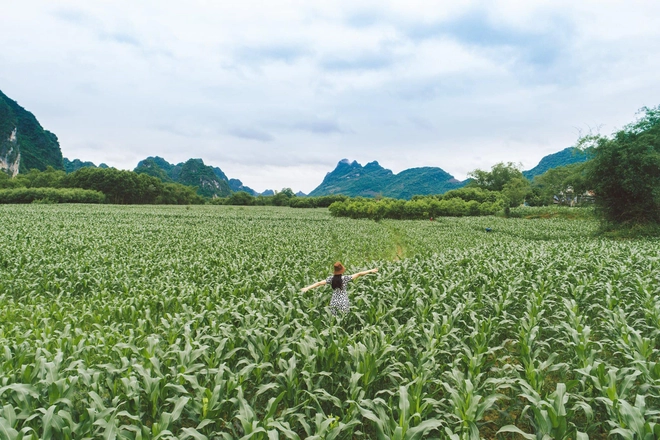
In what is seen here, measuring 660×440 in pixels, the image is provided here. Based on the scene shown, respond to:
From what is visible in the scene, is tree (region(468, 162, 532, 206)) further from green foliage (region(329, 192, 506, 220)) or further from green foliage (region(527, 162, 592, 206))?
green foliage (region(329, 192, 506, 220))

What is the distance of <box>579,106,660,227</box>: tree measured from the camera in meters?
19.8

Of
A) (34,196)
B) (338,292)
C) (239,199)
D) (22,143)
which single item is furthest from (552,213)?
(22,143)

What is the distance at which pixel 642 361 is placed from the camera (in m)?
3.78

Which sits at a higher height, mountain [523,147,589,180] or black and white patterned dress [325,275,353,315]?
mountain [523,147,589,180]

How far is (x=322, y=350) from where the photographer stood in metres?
4.30

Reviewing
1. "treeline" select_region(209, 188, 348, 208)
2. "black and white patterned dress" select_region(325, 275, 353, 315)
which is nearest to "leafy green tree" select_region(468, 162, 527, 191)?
"treeline" select_region(209, 188, 348, 208)

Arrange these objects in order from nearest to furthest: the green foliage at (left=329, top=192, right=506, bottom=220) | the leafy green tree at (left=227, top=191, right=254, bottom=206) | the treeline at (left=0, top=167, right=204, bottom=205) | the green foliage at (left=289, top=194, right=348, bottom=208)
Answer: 1. the green foliage at (left=329, top=192, right=506, bottom=220)
2. the treeline at (left=0, top=167, right=204, bottom=205)
3. the green foliage at (left=289, top=194, right=348, bottom=208)
4. the leafy green tree at (left=227, top=191, right=254, bottom=206)

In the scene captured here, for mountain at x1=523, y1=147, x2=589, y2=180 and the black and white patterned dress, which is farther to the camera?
mountain at x1=523, y1=147, x2=589, y2=180

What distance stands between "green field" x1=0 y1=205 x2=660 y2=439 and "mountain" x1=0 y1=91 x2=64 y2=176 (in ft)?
437

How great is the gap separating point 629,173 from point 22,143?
166756mm

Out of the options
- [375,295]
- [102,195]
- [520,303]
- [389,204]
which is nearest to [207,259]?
[375,295]

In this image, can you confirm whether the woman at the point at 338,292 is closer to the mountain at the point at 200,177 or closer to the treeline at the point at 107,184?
the treeline at the point at 107,184

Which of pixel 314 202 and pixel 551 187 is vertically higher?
pixel 551 187

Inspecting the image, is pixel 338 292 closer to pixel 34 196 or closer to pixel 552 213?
pixel 552 213
